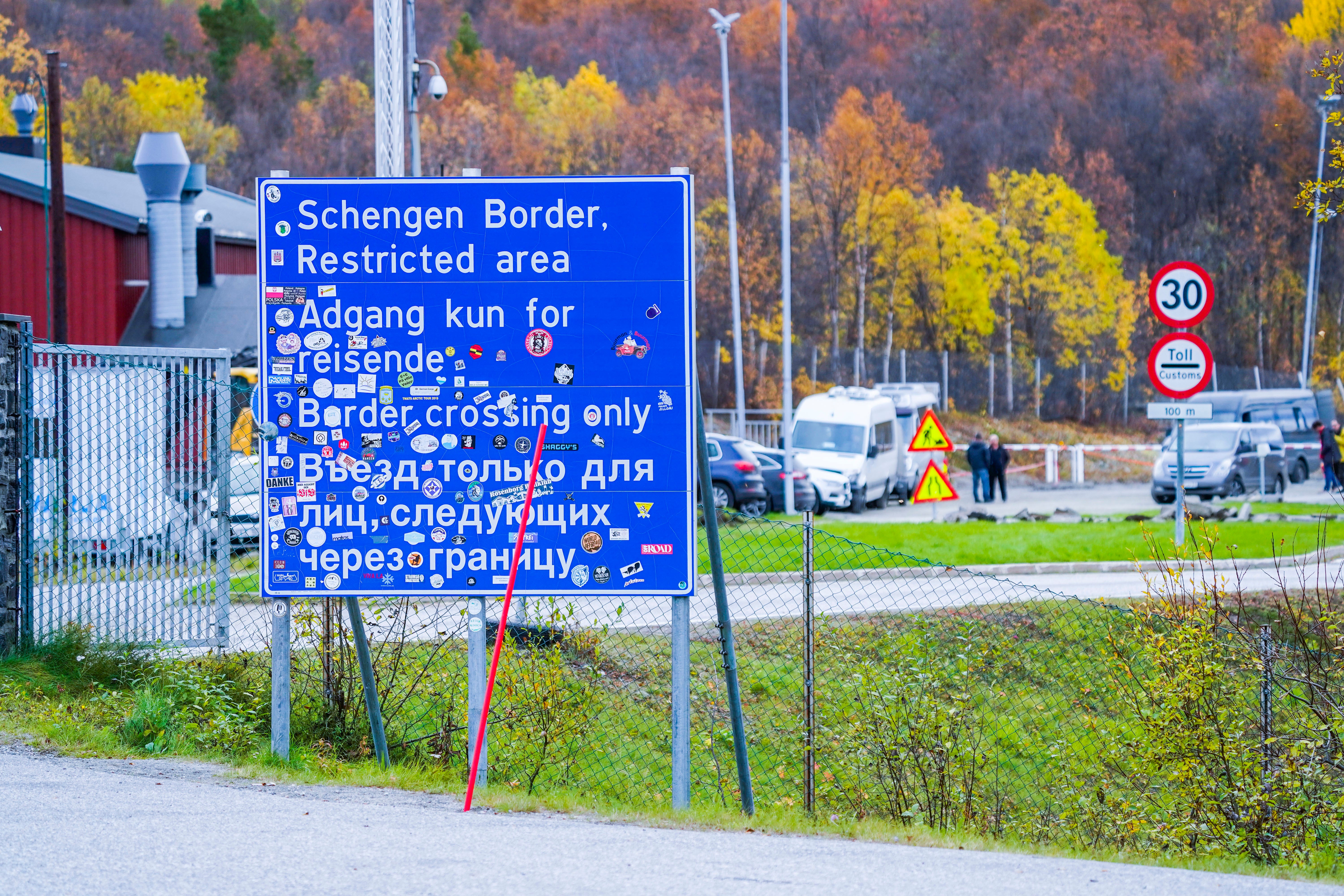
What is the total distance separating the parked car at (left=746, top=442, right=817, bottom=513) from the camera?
82.6 ft

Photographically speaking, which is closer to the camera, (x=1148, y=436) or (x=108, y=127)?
(x=1148, y=436)

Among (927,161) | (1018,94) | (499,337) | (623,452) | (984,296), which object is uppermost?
(1018,94)

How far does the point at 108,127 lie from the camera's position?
68.2 m

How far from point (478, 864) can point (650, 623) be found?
6594 millimetres

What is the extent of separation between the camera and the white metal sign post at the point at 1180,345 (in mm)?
11242

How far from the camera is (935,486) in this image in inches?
759

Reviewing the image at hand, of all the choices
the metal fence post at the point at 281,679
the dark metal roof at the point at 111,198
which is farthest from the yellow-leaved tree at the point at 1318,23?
the metal fence post at the point at 281,679

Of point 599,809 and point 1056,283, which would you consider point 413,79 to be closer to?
point 599,809

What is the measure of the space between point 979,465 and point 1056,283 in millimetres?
24626

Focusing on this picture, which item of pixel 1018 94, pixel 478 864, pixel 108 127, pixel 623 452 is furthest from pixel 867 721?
pixel 1018 94

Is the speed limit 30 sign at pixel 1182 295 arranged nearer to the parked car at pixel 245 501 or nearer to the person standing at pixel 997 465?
the parked car at pixel 245 501

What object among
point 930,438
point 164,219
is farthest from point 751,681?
point 164,219

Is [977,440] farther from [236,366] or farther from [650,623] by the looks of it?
[650,623]

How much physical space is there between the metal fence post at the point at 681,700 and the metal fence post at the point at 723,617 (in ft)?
0.58
